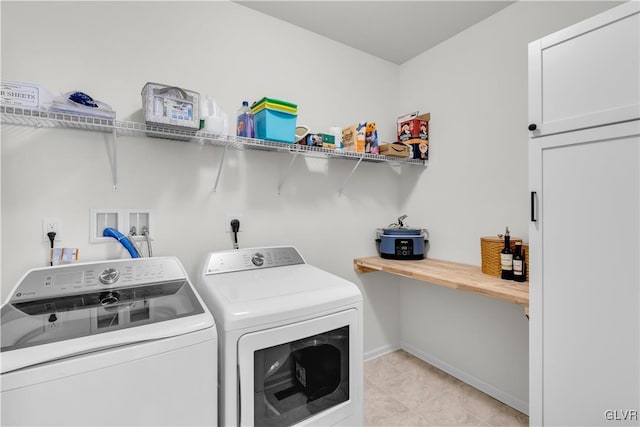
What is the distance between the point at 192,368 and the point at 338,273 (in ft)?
5.02

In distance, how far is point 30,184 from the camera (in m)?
1.44

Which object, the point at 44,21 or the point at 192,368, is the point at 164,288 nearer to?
the point at 192,368

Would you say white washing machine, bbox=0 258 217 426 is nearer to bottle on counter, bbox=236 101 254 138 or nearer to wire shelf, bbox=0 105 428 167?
wire shelf, bbox=0 105 428 167

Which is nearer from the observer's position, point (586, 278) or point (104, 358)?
point (104, 358)

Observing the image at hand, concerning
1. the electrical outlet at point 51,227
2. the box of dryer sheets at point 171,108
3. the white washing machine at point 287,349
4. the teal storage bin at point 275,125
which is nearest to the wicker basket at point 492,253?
the white washing machine at point 287,349

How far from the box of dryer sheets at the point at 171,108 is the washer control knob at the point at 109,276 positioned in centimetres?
70

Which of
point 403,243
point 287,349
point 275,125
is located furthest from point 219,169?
point 403,243

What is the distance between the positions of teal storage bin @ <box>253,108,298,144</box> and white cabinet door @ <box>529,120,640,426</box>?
1218 mm

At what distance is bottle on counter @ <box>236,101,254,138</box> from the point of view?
1.78 metres

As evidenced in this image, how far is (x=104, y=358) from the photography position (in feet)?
2.84

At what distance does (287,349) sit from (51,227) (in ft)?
4.16

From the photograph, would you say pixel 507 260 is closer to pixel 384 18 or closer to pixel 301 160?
pixel 301 160

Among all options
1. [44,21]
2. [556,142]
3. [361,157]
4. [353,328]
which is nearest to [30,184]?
[44,21]

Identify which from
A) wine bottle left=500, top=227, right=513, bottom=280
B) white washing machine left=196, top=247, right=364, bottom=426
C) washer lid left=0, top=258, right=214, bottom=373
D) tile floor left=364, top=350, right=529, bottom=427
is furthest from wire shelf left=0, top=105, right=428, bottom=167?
tile floor left=364, top=350, right=529, bottom=427
